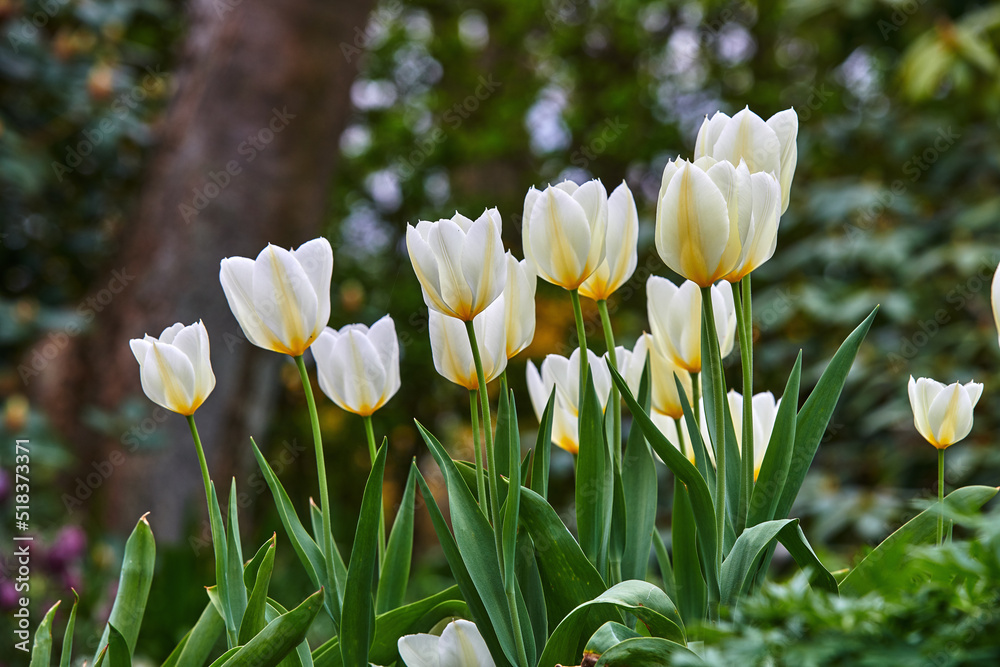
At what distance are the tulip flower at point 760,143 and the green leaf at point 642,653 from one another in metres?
0.28

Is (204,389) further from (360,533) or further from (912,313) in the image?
(912,313)

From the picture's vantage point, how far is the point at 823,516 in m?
2.39

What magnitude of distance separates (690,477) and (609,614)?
113mm

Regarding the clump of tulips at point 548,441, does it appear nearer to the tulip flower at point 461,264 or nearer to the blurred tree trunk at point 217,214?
the tulip flower at point 461,264

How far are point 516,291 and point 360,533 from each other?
0.20 m

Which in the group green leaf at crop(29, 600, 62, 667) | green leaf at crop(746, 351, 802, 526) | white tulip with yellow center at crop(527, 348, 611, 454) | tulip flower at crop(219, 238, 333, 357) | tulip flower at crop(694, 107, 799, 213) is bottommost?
green leaf at crop(29, 600, 62, 667)

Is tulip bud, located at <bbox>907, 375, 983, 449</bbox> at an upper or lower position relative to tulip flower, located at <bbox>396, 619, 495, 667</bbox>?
upper

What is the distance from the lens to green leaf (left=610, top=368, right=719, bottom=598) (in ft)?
1.70

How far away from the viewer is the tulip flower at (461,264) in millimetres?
553

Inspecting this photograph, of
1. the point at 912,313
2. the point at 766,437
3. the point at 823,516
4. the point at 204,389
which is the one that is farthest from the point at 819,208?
the point at 204,389

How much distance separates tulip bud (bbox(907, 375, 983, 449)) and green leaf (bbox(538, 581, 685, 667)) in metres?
0.23

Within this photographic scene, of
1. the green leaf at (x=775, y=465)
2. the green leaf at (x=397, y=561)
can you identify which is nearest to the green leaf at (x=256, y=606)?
the green leaf at (x=397, y=561)

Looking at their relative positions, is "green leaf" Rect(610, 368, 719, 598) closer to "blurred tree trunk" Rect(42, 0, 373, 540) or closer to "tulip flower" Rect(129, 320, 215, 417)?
"tulip flower" Rect(129, 320, 215, 417)

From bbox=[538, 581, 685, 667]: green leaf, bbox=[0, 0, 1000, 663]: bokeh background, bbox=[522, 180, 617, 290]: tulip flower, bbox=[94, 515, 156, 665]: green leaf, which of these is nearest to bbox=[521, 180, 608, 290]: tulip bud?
bbox=[522, 180, 617, 290]: tulip flower
